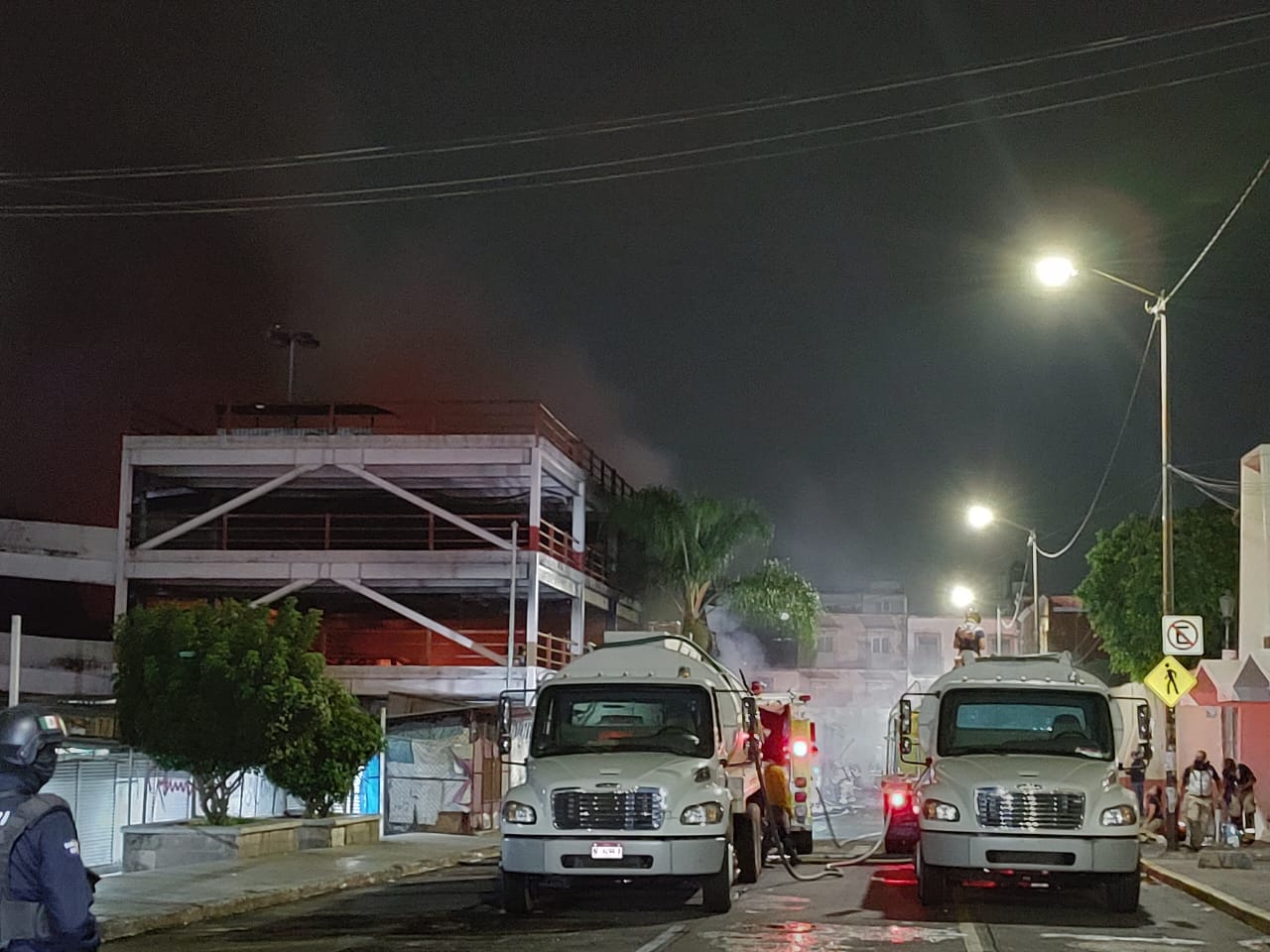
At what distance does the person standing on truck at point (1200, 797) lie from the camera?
Result: 25.9 metres

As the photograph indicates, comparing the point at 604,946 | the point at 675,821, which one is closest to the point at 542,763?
the point at 675,821

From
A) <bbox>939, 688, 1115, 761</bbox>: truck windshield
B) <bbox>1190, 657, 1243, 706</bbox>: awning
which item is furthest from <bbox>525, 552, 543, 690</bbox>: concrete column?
<bbox>939, 688, 1115, 761</bbox>: truck windshield

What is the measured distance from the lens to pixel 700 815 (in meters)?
15.6

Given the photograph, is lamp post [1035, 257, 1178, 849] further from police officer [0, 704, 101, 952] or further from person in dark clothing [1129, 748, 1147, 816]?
police officer [0, 704, 101, 952]

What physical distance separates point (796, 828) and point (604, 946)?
38.3 ft

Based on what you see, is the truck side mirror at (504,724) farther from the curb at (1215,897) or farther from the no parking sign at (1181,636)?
the no parking sign at (1181,636)

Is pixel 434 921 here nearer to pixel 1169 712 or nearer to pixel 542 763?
pixel 542 763

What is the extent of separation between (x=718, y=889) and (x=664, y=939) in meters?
2.09

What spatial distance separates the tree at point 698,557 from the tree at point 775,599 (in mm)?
32

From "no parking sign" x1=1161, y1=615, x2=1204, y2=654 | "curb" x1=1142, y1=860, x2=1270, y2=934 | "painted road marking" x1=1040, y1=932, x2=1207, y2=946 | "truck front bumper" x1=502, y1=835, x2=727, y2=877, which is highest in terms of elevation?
"no parking sign" x1=1161, y1=615, x2=1204, y2=654

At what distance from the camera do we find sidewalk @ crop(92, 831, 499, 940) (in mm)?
16250

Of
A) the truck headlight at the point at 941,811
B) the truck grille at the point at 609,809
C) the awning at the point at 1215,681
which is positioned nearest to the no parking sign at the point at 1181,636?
the awning at the point at 1215,681

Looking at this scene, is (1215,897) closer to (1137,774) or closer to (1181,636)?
(1181,636)

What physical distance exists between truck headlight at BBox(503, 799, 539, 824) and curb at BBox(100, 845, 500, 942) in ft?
11.5
